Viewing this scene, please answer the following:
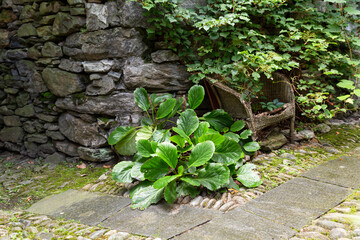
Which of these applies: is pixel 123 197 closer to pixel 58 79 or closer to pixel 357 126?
pixel 58 79

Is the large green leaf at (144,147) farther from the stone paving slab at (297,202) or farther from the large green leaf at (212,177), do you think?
the stone paving slab at (297,202)

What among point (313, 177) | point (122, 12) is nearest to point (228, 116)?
point (313, 177)

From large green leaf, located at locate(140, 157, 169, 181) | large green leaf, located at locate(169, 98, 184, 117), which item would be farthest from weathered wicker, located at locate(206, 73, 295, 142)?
large green leaf, located at locate(140, 157, 169, 181)

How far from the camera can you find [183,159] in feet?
8.02

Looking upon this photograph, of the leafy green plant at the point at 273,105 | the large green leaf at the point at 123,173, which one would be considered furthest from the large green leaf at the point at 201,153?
the leafy green plant at the point at 273,105

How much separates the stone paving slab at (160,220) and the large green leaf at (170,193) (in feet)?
0.18

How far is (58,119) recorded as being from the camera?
363cm

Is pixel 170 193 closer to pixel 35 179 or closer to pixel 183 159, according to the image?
pixel 183 159

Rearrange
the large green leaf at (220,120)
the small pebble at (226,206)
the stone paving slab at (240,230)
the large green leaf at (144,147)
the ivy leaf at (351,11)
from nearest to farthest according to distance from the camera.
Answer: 1. the stone paving slab at (240,230)
2. the small pebble at (226,206)
3. the large green leaf at (144,147)
4. the large green leaf at (220,120)
5. the ivy leaf at (351,11)

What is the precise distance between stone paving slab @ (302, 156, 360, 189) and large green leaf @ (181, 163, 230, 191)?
0.78 metres

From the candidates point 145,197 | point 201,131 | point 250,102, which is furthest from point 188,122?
point 250,102

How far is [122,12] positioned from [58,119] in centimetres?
159

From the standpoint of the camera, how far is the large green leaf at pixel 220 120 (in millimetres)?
2818

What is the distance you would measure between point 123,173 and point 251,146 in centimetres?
118
